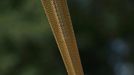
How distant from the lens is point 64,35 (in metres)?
0.24

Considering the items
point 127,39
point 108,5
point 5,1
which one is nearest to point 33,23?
point 5,1

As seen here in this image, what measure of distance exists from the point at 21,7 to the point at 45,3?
107 centimetres

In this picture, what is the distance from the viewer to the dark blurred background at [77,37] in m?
1.29

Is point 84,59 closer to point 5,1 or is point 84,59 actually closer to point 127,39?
point 127,39

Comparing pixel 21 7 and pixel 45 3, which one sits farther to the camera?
pixel 21 7

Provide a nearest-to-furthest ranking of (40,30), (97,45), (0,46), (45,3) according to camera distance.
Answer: (45,3) < (40,30) < (0,46) < (97,45)

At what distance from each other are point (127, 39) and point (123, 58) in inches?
3.6

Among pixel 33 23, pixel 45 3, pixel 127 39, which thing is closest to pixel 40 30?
pixel 33 23

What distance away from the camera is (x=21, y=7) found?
129cm

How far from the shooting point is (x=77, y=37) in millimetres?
1459

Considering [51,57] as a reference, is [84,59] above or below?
below

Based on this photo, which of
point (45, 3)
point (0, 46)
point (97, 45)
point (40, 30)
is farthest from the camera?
point (97, 45)

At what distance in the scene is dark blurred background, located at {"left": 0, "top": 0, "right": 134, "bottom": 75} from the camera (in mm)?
1287

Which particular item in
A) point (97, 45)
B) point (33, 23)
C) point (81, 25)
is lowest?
point (97, 45)
